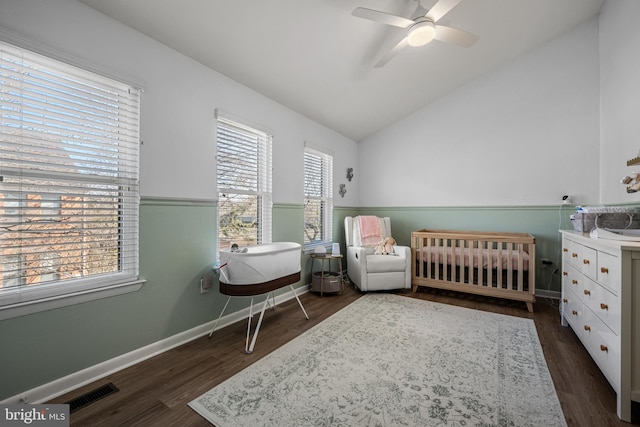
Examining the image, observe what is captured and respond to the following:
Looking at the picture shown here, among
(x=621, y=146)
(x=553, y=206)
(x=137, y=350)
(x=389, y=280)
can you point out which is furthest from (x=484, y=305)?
(x=137, y=350)

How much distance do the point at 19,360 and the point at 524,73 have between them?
5.32 meters

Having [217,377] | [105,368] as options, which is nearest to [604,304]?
[217,377]

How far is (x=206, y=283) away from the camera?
2.31 m

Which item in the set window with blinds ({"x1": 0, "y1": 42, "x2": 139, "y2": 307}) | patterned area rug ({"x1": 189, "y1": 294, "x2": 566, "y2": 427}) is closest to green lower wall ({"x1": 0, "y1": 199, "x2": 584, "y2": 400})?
window with blinds ({"x1": 0, "y1": 42, "x2": 139, "y2": 307})

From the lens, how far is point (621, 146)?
8.20 ft

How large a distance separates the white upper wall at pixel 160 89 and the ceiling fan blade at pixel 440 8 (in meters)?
1.72

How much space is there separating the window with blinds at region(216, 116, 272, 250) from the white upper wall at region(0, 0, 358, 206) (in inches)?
4.8

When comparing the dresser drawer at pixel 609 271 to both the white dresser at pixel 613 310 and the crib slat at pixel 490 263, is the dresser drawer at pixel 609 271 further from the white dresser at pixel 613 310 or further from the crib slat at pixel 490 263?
the crib slat at pixel 490 263

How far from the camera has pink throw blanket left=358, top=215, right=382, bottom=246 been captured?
3.83 metres

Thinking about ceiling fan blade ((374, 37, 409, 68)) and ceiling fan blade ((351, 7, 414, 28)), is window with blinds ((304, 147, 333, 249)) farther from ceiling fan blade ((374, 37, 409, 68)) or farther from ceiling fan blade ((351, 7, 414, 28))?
ceiling fan blade ((351, 7, 414, 28))

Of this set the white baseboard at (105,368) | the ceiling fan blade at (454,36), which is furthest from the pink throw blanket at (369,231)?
the ceiling fan blade at (454,36)

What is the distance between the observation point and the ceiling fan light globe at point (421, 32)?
76.4 inches

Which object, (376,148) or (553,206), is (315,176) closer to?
(376,148)

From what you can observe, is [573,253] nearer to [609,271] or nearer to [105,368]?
[609,271]
